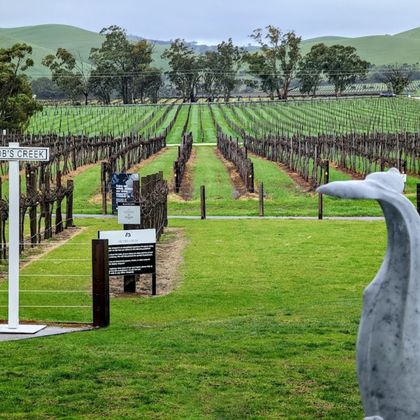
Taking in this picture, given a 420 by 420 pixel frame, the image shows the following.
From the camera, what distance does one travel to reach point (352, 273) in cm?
2077

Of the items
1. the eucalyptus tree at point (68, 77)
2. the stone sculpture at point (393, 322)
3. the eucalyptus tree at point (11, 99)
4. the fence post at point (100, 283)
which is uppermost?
the eucalyptus tree at point (68, 77)

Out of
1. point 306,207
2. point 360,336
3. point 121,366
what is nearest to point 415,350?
point 360,336

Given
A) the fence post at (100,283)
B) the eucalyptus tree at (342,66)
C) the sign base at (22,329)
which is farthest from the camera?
the eucalyptus tree at (342,66)

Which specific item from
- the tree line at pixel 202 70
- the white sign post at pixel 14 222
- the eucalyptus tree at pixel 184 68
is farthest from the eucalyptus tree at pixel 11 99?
the eucalyptus tree at pixel 184 68

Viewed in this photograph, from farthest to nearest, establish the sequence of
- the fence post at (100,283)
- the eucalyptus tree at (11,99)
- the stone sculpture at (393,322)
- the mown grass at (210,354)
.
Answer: the eucalyptus tree at (11,99) → the fence post at (100,283) → the mown grass at (210,354) → the stone sculpture at (393,322)

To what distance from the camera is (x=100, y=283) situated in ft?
46.6

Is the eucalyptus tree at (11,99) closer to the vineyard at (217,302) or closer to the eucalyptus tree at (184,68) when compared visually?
the vineyard at (217,302)

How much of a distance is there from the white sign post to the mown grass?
2.88ft

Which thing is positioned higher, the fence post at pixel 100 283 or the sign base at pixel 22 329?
the fence post at pixel 100 283

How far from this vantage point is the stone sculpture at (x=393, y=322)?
611 cm

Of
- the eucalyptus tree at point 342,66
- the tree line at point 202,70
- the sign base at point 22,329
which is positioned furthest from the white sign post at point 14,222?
the eucalyptus tree at point 342,66

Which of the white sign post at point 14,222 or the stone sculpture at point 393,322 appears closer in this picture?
the stone sculpture at point 393,322

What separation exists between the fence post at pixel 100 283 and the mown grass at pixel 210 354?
0.90 ft

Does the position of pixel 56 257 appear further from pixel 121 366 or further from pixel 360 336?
pixel 360 336
